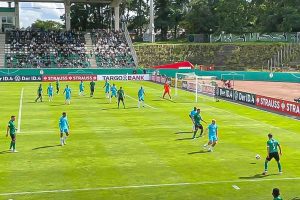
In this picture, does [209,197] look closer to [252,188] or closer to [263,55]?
[252,188]

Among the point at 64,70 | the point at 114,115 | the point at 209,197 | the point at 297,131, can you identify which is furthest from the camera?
the point at 64,70

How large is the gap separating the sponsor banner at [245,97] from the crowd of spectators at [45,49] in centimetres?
4341

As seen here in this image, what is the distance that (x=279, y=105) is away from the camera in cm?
4288

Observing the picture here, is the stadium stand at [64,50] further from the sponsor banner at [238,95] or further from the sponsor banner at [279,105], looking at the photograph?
the sponsor banner at [279,105]

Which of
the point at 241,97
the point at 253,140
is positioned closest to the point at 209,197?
the point at 253,140

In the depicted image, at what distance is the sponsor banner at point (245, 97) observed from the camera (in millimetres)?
48062

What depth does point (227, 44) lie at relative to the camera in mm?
101375

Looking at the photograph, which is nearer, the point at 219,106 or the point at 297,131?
the point at 297,131

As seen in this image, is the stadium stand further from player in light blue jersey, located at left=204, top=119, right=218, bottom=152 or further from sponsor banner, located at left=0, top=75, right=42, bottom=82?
player in light blue jersey, located at left=204, top=119, right=218, bottom=152

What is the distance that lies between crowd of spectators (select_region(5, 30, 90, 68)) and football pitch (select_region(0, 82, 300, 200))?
153 feet

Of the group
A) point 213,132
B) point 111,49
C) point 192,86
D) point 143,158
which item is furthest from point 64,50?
point 143,158

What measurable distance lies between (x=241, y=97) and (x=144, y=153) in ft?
87.6

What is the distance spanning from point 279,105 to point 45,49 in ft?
195

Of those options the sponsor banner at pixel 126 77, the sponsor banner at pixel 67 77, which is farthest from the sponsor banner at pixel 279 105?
the sponsor banner at pixel 67 77
